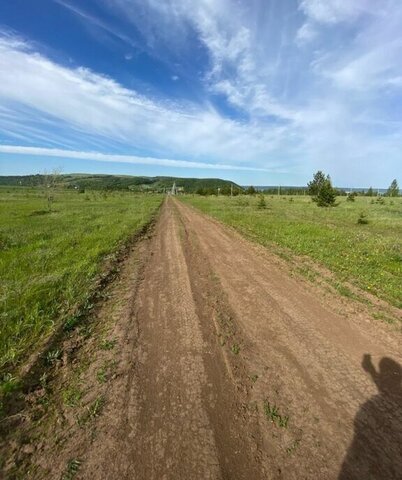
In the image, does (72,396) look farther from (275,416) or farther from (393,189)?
(393,189)

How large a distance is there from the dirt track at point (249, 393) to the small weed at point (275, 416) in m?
0.01

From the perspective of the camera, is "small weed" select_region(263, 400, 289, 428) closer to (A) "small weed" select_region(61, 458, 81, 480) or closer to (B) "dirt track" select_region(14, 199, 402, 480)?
(B) "dirt track" select_region(14, 199, 402, 480)

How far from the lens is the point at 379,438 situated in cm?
308

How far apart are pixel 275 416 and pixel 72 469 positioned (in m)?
2.20

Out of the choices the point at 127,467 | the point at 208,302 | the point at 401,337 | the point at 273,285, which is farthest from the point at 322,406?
the point at 273,285

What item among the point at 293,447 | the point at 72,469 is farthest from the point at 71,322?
the point at 293,447

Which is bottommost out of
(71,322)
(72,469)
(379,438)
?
(71,322)

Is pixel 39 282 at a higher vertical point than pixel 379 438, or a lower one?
lower

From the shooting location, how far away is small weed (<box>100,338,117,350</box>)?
15.6ft

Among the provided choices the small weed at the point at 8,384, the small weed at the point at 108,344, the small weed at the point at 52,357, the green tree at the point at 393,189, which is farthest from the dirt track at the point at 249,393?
the green tree at the point at 393,189

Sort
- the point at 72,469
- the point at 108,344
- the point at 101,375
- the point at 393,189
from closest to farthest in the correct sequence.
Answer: the point at 72,469 < the point at 101,375 < the point at 108,344 < the point at 393,189

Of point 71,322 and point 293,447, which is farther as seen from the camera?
point 71,322

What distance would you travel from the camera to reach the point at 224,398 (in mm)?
3646

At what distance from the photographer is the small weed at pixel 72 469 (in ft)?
8.66
